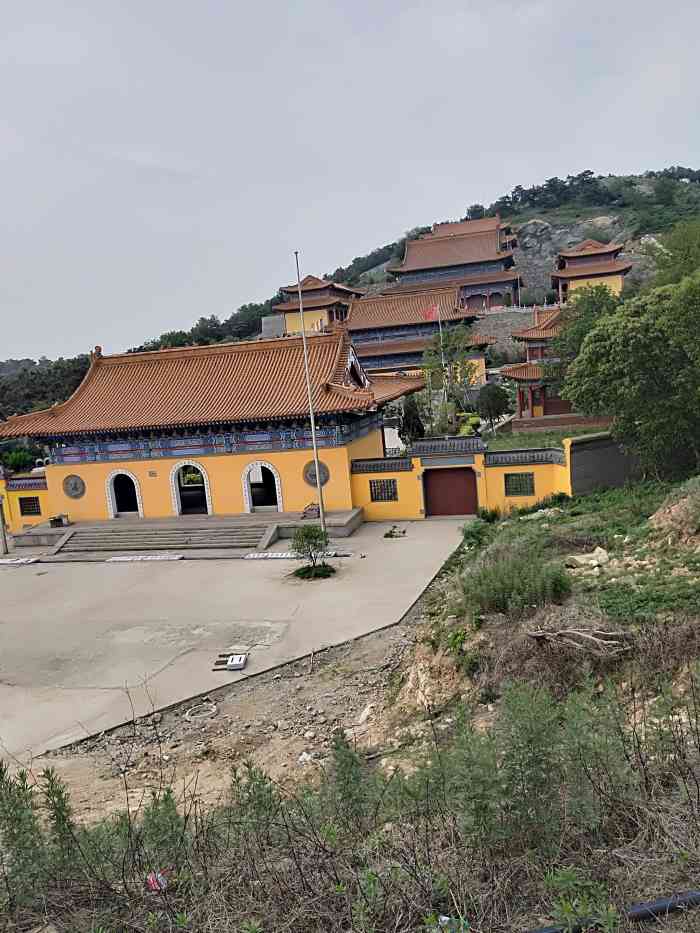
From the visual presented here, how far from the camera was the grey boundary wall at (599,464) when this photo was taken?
62.1ft

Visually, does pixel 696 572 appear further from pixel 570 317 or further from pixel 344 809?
pixel 570 317

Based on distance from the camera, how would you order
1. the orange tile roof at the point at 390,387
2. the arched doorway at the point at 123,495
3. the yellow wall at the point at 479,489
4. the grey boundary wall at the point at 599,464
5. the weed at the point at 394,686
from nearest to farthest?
1. the weed at the point at 394,686
2. the grey boundary wall at the point at 599,464
3. the yellow wall at the point at 479,489
4. the orange tile roof at the point at 390,387
5. the arched doorway at the point at 123,495

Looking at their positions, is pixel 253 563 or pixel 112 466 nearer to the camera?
pixel 253 563

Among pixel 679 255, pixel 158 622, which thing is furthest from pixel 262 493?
pixel 679 255

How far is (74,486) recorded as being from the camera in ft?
74.0

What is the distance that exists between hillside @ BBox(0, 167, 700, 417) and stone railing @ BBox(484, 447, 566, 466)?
35.9 meters

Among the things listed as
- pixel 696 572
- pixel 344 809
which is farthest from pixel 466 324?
pixel 344 809

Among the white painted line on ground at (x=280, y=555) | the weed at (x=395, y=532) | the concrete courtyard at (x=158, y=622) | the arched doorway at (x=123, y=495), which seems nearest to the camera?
the concrete courtyard at (x=158, y=622)

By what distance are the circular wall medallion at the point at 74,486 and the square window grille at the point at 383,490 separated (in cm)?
927

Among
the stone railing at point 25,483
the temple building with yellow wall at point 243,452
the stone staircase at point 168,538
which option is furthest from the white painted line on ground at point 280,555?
the stone railing at point 25,483

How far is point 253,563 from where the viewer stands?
17.4m

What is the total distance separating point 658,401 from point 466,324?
2817 cm

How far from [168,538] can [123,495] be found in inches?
151

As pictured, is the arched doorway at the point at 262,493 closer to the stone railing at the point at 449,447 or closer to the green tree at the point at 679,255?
the stone railing at the point at 449,447
